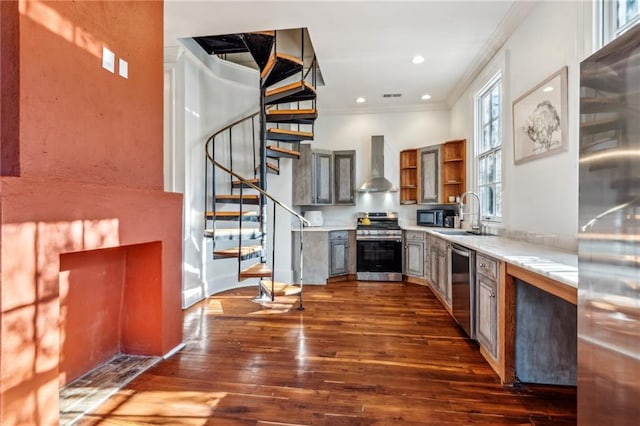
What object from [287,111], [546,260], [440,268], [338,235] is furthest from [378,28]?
[338,235]

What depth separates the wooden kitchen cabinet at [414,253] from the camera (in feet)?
16.1

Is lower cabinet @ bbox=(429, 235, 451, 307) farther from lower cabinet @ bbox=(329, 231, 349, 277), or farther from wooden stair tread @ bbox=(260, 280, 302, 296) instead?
wooden stair tread @ bbox=(260, 280, 302, 296)

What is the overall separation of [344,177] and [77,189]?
436 cm

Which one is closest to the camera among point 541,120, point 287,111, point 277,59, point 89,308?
point 89,308

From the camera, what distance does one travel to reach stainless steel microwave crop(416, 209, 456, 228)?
5359 millimetres

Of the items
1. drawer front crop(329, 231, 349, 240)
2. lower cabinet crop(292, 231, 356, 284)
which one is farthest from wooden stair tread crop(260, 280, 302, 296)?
drawer front crop(329, 231, 349, 240)

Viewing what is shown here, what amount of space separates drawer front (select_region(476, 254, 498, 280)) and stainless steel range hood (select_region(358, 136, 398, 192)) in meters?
3.14

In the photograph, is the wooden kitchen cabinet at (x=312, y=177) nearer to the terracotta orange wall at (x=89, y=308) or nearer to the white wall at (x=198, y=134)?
the white wall at (x=198, y=134)

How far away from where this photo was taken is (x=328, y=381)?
2176 mm

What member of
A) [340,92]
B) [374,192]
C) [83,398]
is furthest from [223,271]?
[340,92]

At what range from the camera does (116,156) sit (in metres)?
2.23

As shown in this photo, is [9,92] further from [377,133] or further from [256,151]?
[377,133]

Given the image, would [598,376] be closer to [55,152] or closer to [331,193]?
[55,152]

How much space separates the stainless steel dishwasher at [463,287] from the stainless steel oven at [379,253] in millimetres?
1859
